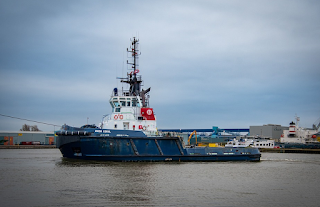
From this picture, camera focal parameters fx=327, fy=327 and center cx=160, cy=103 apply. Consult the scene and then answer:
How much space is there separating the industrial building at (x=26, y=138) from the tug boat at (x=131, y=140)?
46821mm

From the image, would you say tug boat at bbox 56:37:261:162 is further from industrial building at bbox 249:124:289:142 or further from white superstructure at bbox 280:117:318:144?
industrial building at bbox 249:124:289:142

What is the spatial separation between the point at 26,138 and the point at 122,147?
5475 centimetres

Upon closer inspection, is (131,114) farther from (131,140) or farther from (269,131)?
(269,131)

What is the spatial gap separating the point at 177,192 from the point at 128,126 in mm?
13250

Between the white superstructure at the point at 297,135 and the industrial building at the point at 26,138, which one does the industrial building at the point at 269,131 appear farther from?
the industrial building at the point at 26,138

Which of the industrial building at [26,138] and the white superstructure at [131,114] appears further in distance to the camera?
the industrial building at [26,138]

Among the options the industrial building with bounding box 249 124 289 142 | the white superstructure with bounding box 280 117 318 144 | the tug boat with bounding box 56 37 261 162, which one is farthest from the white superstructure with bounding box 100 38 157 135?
the industrial building with bounding box 249 124 289 142

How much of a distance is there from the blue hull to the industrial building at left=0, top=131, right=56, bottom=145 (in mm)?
47903

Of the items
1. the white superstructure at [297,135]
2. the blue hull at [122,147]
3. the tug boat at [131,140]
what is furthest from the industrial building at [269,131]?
the blue hull at [122,147]

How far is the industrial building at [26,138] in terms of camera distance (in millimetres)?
69750

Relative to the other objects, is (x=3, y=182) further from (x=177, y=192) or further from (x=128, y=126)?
(x=128, y=126)

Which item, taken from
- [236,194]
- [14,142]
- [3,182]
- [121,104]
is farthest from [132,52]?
[14,142]

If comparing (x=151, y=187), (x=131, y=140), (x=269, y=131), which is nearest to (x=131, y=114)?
(x=131, y=140)

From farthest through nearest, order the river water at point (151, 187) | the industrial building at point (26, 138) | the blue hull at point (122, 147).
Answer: the industrial building at point (26, 138), the blue hull at point (122, 147), the river water at point (151, 187)
